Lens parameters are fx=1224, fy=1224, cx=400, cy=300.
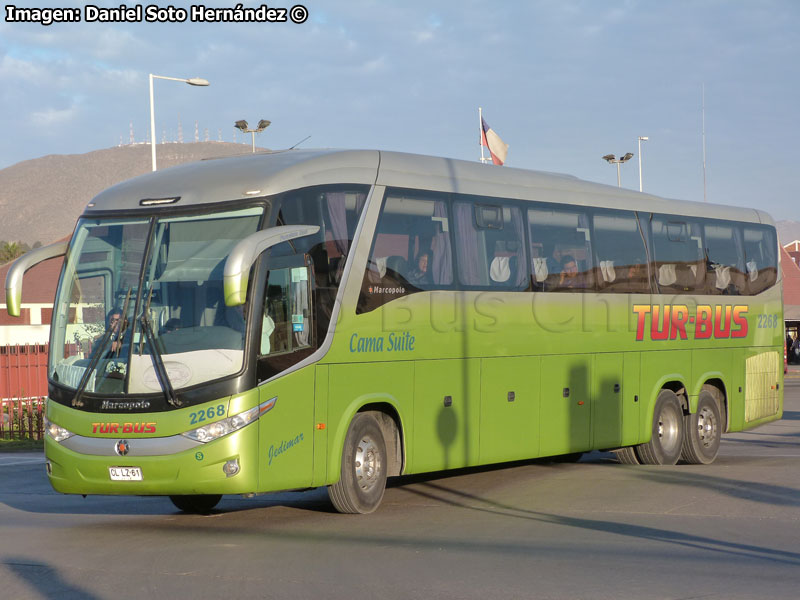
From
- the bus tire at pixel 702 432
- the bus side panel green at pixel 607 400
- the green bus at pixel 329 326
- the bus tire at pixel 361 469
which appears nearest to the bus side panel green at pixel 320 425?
the green bus at pixel 329 326

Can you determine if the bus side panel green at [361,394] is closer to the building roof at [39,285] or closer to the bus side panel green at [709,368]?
the bus side panel green at [709,368]

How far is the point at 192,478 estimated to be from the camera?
1124 cm

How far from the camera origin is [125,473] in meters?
11.4

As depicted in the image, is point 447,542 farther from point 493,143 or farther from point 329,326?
point 493,143

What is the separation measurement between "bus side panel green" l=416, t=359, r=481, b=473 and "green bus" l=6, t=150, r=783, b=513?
0.02 meters

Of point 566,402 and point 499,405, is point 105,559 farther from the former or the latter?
point 566,402

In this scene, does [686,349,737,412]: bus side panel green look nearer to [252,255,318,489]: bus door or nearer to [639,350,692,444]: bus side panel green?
[639,350,692,444]: bus side panel green

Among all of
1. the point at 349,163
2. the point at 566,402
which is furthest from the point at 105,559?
the point at 566,402

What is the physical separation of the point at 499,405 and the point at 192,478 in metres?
4.73

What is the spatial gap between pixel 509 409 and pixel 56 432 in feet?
18.4

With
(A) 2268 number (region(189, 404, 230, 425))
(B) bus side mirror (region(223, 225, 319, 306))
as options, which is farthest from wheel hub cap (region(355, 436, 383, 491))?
(B) bus side mirror (region(223, 225, 319, 306))

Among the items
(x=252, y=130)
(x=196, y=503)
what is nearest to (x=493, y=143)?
(x=252, y=130)

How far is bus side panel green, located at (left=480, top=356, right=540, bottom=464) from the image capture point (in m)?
14.6

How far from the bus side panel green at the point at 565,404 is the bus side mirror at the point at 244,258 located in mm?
5343
